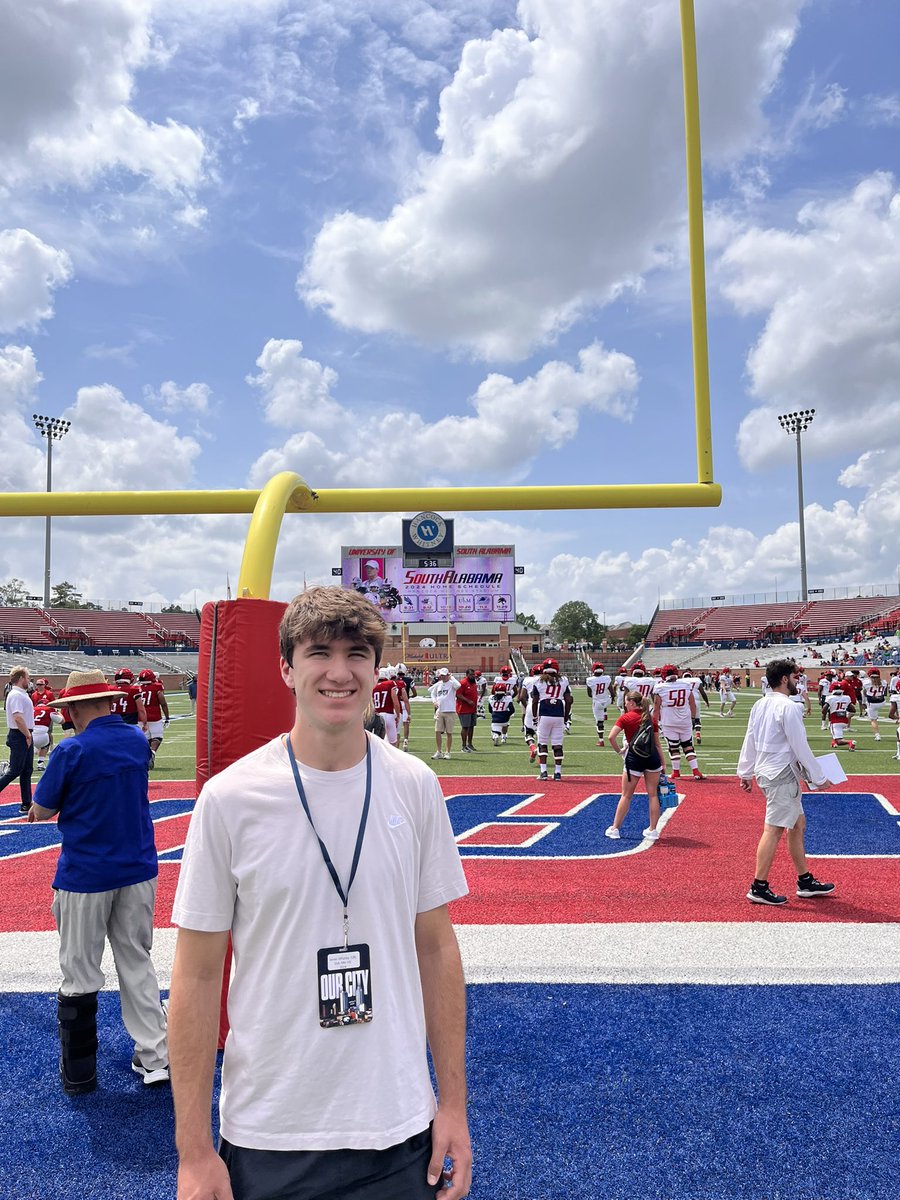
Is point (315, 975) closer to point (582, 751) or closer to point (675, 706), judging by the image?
point (675, 706)

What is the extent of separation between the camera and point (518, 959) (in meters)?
5.04

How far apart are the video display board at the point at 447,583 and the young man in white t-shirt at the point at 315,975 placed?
38.7 m

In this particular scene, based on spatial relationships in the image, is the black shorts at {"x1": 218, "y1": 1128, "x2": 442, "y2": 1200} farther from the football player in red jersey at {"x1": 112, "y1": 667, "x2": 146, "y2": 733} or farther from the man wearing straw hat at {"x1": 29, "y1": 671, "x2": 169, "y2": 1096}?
the football player in red jersey at {"x1": 112, "y1": 667, "x2": 146, "y2": 733}

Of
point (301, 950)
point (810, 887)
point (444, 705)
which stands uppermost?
point (301, 950)

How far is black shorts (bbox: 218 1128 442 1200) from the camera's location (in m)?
1.70

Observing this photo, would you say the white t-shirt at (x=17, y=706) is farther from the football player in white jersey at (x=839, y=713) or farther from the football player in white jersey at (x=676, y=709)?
the football player in white jersey at (x=839, y=713)

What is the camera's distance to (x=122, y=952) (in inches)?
153

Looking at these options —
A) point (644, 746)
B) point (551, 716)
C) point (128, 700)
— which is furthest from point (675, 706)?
point (128, 700)

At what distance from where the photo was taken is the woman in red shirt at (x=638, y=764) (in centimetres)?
838

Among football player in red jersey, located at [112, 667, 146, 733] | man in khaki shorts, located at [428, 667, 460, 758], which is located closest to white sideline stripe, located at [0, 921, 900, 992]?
football player in red jersey, located at [112, 667, 146, 733]

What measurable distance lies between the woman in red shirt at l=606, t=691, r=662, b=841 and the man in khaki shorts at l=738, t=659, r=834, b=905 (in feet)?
6.14

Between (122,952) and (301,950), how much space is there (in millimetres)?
2574

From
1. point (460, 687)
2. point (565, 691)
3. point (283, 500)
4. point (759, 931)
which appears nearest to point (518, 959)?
point (759, 931)

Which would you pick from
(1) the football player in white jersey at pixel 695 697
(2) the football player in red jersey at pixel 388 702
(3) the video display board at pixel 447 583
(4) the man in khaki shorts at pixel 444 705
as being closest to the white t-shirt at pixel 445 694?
(4) the man in khaki shorts at pixel 444 705
